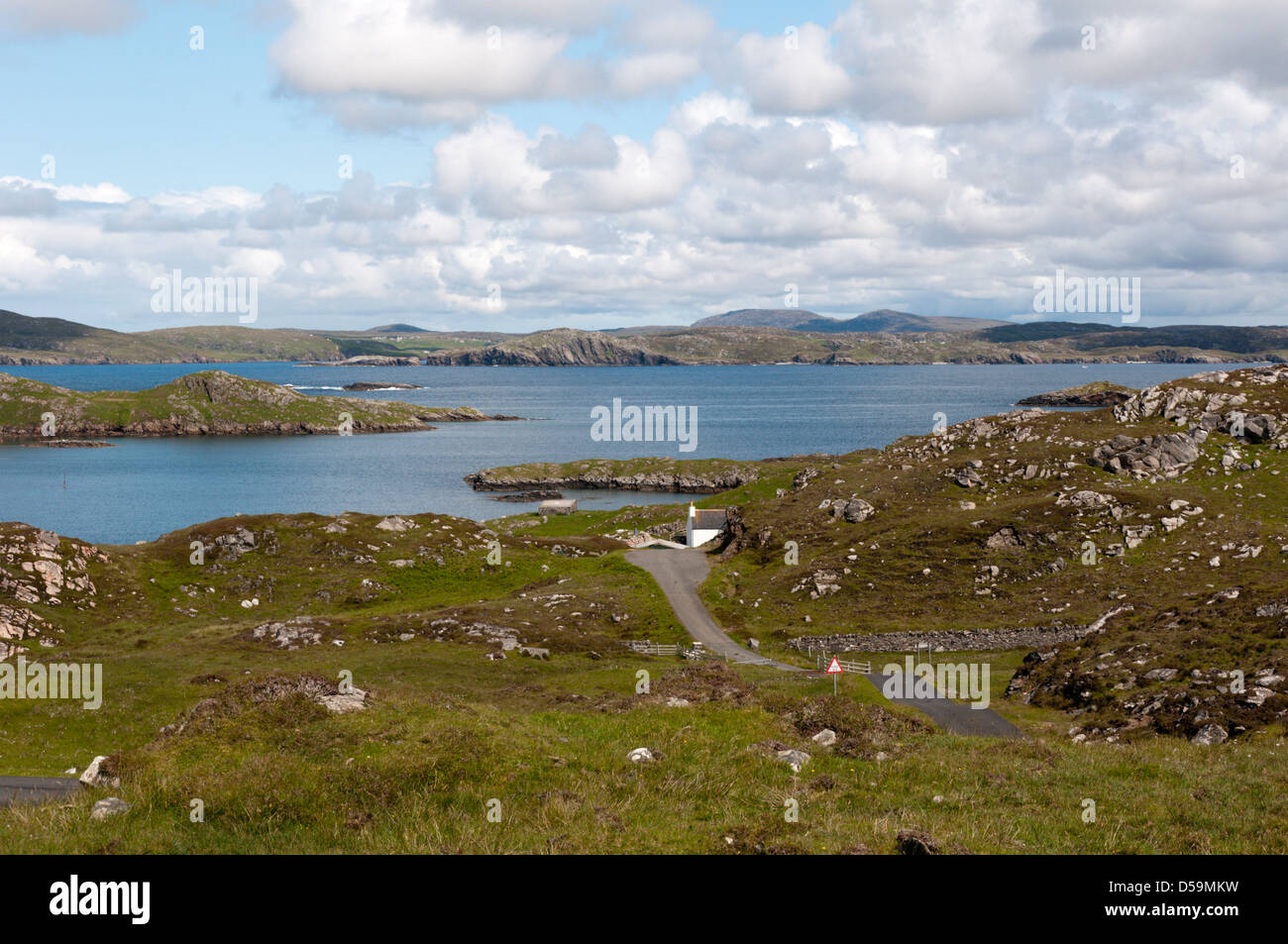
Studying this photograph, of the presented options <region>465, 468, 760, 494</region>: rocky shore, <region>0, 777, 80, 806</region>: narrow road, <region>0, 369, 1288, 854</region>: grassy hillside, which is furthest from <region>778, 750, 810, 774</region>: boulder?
<region>465, 468, 760, 494</region>: rocky shore

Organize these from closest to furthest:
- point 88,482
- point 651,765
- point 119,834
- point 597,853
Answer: point 597,853, point 119,834, point 651,765, point 88,482

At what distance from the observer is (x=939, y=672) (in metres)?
49.3

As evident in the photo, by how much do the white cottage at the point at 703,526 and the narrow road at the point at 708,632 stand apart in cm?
827

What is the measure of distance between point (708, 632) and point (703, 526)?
3737cm

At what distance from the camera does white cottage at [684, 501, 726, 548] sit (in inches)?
3903

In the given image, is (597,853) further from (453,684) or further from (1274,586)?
(1274,586)

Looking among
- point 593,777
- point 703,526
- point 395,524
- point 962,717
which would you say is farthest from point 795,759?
point 703,526

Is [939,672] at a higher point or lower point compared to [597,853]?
lower

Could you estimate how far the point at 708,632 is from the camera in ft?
207

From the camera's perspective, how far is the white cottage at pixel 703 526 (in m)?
99.1

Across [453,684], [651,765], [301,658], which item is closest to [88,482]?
[301,658]
